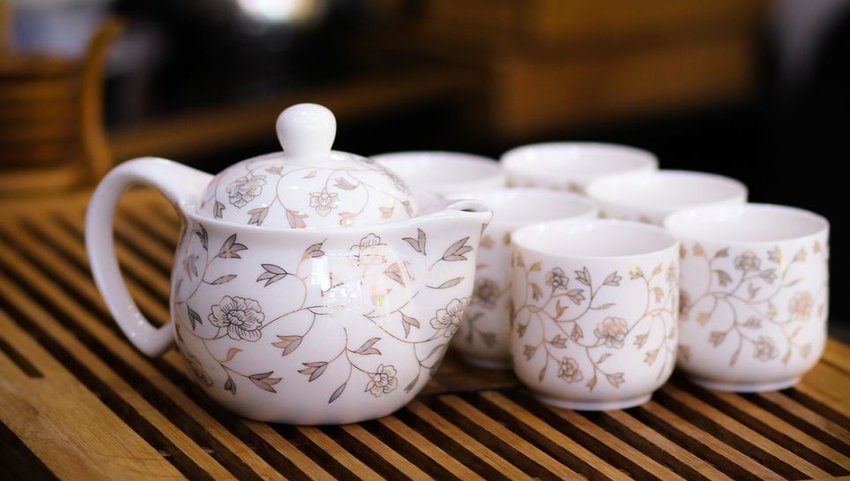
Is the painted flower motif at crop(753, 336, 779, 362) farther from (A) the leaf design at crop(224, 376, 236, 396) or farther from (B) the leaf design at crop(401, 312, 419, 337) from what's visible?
(A) the leaf design at crop(224, 376, 236, 396)

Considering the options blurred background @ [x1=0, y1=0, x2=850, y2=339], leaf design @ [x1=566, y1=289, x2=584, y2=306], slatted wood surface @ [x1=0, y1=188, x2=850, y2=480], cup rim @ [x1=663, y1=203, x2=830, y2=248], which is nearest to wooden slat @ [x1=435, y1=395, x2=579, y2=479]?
slatted wood surface @ [x1=0, y1=188, x2=850, y2=480]

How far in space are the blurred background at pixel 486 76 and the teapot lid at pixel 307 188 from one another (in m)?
1.37

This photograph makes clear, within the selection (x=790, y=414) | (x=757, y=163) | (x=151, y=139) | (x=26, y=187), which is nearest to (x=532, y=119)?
(x=757, y=163)

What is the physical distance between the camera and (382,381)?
2.71 feet

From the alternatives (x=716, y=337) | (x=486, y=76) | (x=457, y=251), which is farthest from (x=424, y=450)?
(x=486, y=76)

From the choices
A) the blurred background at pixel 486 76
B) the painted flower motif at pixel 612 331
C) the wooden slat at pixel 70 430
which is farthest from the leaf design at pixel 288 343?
the blurred background at pixel 486 76

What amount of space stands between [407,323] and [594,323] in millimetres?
134

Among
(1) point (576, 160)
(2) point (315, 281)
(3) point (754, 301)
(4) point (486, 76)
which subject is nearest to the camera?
(2) point (315, 281)

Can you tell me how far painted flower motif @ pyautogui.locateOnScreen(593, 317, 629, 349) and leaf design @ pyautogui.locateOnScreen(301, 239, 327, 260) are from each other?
0.21m

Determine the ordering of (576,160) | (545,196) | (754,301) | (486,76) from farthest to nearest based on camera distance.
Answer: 1. (486,76)
2. (576,160)
3. (545,196)
4. (754,301)

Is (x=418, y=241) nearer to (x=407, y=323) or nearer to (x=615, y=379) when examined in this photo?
(x=407, y=323)

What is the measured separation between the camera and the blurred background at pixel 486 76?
2.37 metres

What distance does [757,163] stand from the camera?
9.15 ft

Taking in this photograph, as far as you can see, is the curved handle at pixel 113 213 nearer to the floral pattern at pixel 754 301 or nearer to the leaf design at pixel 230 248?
the leaf design at pixel 230 248
